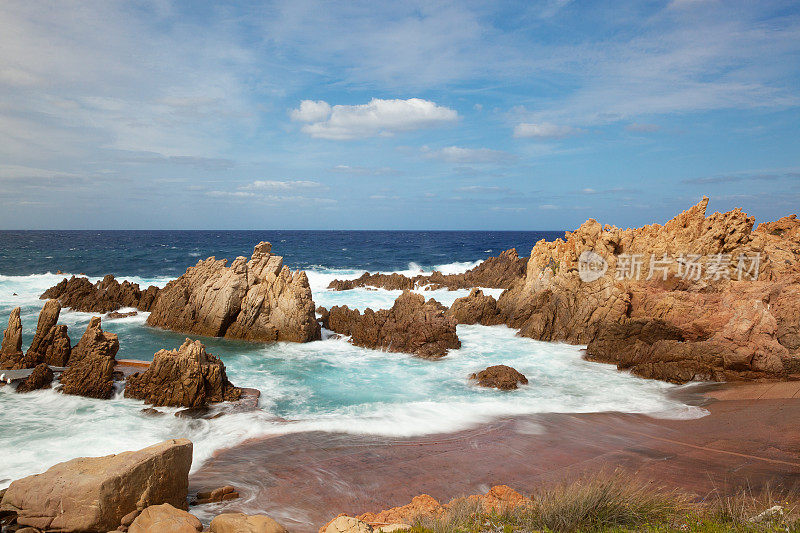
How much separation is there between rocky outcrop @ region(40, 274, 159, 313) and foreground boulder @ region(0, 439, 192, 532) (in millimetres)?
22016

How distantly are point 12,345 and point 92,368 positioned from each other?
3.92 metres

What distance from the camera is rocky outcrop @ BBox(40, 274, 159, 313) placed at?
26.8 meters

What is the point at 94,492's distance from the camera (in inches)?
255

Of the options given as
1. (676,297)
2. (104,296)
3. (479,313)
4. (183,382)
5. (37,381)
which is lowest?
(37,381)

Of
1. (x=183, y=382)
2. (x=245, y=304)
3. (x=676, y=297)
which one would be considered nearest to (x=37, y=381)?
(x=183, y=382)

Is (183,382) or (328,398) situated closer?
(183,382)

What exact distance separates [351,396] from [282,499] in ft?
21.4

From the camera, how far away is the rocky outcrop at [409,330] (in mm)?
19766

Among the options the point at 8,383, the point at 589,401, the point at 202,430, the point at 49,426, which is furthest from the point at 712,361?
the point at 8,383

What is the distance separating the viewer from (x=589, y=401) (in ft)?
45.4

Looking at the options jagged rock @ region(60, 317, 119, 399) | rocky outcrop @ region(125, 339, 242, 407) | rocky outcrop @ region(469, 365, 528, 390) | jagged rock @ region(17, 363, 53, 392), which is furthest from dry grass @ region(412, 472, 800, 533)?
jagged rock @ region(17, 363, 53, 392)

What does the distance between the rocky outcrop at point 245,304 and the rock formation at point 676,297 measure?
36.4 ft

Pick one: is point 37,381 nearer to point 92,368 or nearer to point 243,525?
point 92,368

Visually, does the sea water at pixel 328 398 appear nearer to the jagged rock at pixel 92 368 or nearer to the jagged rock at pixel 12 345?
the jagged rock at pixel 92 368
